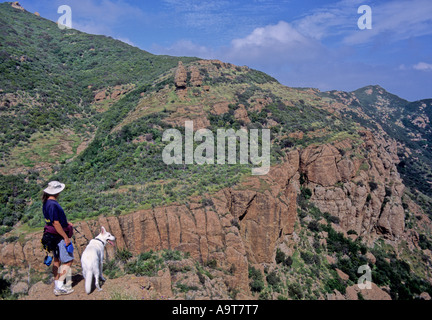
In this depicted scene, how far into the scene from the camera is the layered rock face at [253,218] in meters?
15.5

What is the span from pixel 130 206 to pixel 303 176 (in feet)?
73.4

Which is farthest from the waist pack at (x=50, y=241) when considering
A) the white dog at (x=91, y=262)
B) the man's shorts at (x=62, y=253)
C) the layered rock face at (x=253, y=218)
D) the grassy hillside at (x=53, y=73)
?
the grassy hillside at (x=53, y=73)

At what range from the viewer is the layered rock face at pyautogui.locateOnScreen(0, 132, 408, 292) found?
1548cm

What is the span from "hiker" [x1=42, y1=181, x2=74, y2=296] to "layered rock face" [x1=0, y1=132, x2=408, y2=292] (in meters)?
6.31

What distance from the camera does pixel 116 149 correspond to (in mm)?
28391

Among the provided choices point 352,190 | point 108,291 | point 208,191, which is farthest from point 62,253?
point 352,190

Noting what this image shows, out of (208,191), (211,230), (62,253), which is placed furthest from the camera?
(208,191)

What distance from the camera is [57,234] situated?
7.72 metres

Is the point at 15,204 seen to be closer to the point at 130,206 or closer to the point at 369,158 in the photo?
the point at 130,206

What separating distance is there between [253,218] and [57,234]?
49.9 ft

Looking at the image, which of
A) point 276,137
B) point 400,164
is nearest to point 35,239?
point 276,137

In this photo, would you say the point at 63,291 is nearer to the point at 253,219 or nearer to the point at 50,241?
the point at 50,241

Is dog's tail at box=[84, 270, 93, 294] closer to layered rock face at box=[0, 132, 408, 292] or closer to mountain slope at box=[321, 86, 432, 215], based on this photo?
layered rock face at box=[0, 132, 408, 292]

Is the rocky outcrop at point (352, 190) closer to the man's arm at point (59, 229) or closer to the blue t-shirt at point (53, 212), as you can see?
the man's arm at point (59, 229)
